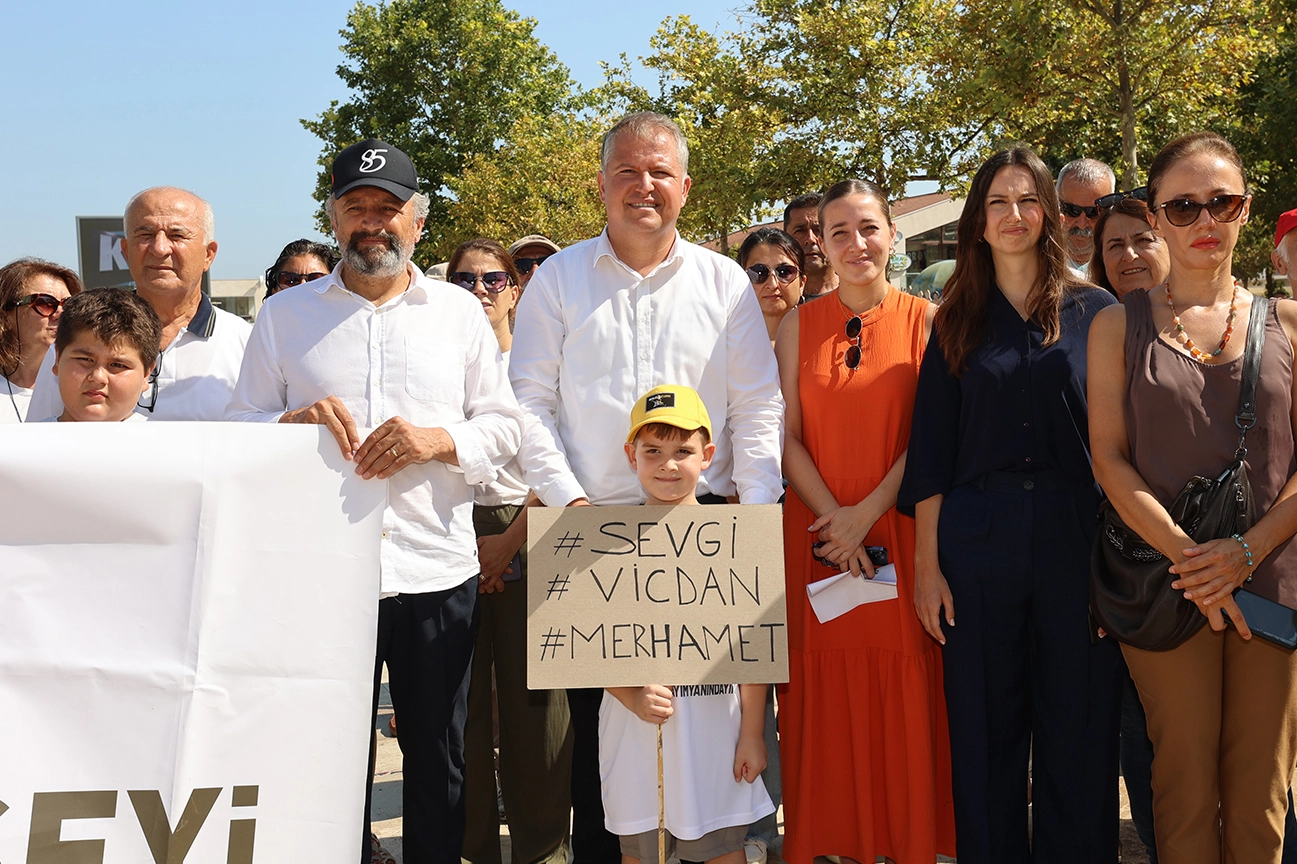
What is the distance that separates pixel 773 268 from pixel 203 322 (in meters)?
2.71

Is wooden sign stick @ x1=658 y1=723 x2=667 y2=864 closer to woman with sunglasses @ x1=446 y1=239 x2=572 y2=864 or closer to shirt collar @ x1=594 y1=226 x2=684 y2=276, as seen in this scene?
woman with sunglasses @ x1=446 y1=239 x2=572 y2=864

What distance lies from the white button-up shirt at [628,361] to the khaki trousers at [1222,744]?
142 cm

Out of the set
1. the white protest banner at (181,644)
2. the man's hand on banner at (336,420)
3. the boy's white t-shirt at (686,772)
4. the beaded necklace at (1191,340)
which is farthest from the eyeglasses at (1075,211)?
the white protest banner at (181,644)

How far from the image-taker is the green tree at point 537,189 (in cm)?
3003

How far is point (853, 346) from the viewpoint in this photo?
159 inches

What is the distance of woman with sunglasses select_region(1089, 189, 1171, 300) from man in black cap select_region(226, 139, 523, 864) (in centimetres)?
286

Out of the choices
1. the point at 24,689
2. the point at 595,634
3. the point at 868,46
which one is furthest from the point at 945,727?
the point at 868,46

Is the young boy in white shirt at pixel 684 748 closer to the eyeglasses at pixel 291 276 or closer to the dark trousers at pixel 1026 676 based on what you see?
the dark trousers at pixel 1026 676

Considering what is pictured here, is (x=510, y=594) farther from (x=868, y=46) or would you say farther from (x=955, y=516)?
(x=868, y=46)

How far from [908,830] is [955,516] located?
3.80ft

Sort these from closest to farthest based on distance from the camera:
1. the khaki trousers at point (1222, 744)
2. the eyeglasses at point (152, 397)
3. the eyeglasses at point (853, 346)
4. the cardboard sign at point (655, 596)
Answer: the cardboard sign at point (655, 596), the khaki trousers at point (1222, 744), the eyeglasses at point (152, 397), the eyeglasses at point (853, 346)

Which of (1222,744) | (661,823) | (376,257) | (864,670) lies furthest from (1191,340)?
(376,257)

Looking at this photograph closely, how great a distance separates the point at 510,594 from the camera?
433cm

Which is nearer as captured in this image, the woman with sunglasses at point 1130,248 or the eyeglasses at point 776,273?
the woman with sunglasses at point 1130,248
